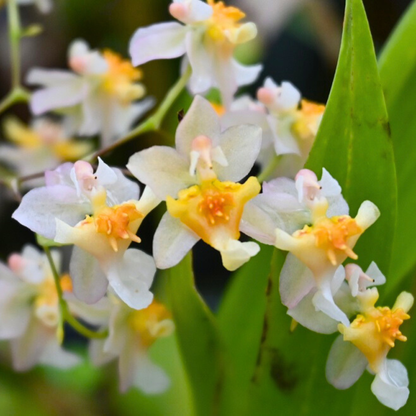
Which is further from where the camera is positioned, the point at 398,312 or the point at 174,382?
the point at 174,382

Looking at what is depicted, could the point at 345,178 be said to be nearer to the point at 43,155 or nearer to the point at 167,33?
the point at 167,33

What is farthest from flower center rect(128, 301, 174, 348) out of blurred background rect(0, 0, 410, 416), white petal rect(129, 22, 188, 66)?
blurred background rect(0, 0, 410, 416)

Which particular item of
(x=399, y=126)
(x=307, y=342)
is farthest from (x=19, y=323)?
(x=399, y=126)

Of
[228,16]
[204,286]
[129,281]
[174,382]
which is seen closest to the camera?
[129,281]

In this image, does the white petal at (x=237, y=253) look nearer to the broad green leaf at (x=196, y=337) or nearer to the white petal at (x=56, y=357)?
the broad green leaf at (x=196, y=337)

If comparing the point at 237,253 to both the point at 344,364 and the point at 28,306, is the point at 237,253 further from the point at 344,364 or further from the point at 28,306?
the point at 28,306
